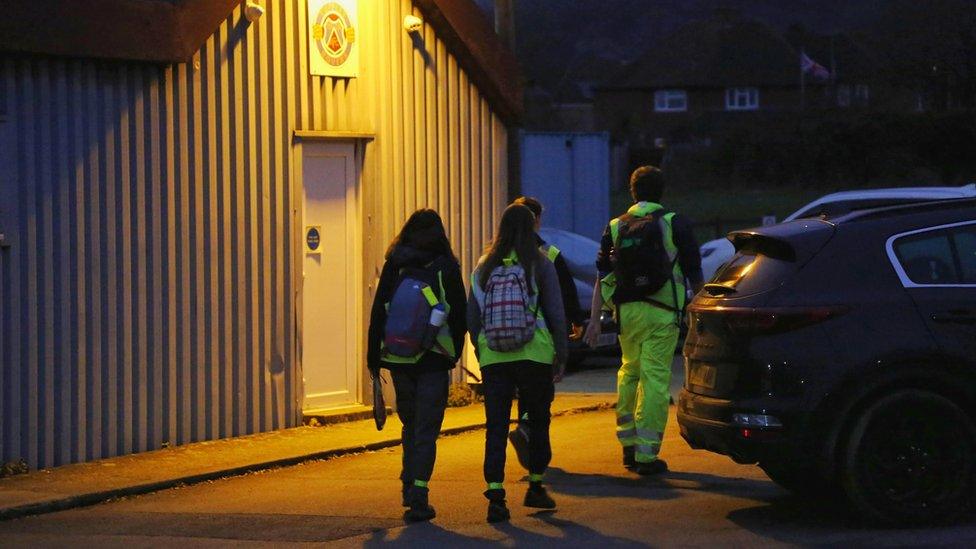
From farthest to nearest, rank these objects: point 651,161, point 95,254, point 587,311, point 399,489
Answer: point 651,161 → point 587,311 → point 95,254 → point 399,489

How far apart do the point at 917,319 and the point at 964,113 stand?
1054 inches

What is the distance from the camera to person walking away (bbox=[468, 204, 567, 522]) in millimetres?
8070

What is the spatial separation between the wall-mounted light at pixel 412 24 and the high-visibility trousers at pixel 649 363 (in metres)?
4.06

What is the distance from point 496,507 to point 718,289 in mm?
1704

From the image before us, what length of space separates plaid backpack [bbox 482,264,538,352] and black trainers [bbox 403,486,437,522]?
897mm

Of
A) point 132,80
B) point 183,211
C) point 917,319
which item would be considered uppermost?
point 132,80

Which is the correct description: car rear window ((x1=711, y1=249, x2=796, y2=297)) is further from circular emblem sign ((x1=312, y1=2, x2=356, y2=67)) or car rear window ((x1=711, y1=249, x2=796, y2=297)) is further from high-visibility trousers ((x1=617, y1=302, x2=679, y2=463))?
circular emblem sign ((x1=312, y1=2, x2=356, y2=67))

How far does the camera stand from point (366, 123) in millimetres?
12336

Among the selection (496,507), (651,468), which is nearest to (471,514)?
(496,507)

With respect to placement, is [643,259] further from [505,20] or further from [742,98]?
[742,98]

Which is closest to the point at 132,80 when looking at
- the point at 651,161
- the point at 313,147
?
the point at 313,147

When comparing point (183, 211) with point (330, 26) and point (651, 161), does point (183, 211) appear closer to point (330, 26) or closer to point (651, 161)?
point (330, 26)

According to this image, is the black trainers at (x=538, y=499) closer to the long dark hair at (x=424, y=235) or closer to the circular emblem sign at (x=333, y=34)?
the long dark hair at (x=424, y=235)

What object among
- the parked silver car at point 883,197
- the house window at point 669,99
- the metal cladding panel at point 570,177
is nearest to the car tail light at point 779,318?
the parked silver car at point 883,197
